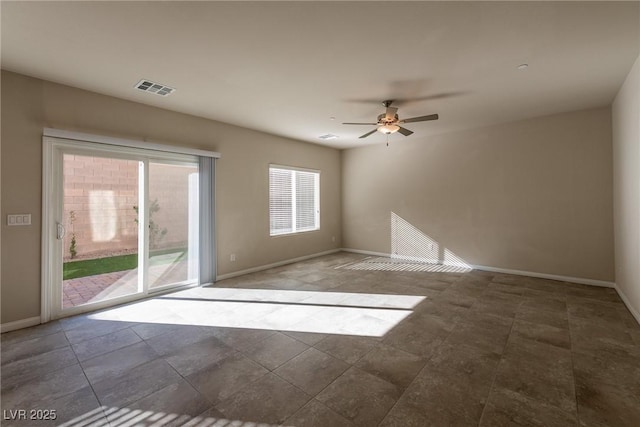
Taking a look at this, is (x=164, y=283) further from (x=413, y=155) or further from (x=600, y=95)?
(x=600, y=95)

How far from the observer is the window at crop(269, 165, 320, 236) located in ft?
20.0

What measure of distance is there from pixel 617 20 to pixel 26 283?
651cm

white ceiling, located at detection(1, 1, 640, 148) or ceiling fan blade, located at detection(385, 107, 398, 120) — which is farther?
ceiling fan blade, located at detection(385, 107, 398, 120)

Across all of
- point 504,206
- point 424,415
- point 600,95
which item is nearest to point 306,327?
point 424,415

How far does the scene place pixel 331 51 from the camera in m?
2.75

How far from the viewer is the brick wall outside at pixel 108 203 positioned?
3.53 metres

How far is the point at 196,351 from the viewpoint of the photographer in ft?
8.63

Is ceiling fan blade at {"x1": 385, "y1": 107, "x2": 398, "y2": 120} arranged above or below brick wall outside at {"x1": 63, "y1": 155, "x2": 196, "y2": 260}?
above

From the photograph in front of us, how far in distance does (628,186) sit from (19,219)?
7.41 m

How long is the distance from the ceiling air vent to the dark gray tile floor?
294 centimetres

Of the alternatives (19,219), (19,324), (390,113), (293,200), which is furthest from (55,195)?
(390,113)

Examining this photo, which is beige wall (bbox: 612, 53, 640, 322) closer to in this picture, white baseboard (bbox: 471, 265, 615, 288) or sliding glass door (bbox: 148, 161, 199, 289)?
white baseboard (bbox: 471, 265, 615, 288)

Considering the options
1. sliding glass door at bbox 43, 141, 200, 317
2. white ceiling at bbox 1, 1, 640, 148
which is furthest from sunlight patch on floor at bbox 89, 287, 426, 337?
white ceiling at bbox 1, 1, 640, 148

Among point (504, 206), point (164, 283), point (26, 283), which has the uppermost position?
point (504, 206)
